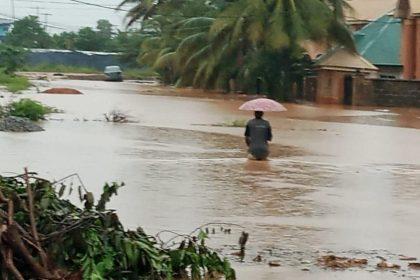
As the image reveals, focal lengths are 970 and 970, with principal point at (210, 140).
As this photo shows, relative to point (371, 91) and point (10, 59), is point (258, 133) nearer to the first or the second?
point (371, 91)

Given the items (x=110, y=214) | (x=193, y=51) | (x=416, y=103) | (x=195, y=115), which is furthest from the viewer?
(x=193, y=51)

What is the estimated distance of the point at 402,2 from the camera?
45.3m

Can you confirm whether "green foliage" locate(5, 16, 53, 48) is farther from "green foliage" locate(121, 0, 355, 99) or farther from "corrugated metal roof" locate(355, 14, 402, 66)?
"corrugated metal roof" locate(355, 14, 402, 66)

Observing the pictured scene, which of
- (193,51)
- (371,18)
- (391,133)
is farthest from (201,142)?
(371,18)

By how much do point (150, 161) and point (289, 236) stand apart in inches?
330

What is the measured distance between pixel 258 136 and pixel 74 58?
248 feet

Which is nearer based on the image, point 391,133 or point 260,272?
point 260,272

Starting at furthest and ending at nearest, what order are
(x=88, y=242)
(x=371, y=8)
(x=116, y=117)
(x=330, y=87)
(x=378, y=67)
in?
(x=371, y=8), (x=378, y=67), (x=330, y=87), (x=116, y=117), (x=88, y=242)

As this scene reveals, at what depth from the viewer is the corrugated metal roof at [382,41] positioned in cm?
5119

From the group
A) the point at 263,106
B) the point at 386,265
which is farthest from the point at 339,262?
the point at 263,106

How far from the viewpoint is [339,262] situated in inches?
370

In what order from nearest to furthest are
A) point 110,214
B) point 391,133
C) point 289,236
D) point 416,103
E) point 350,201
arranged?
point 110,214
point 289,236
point 350,201
point 391,133
point 416,103

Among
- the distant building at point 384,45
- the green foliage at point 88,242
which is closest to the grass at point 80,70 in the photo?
the distant building at point 384,45

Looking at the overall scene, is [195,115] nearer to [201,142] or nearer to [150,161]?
[201,142]
